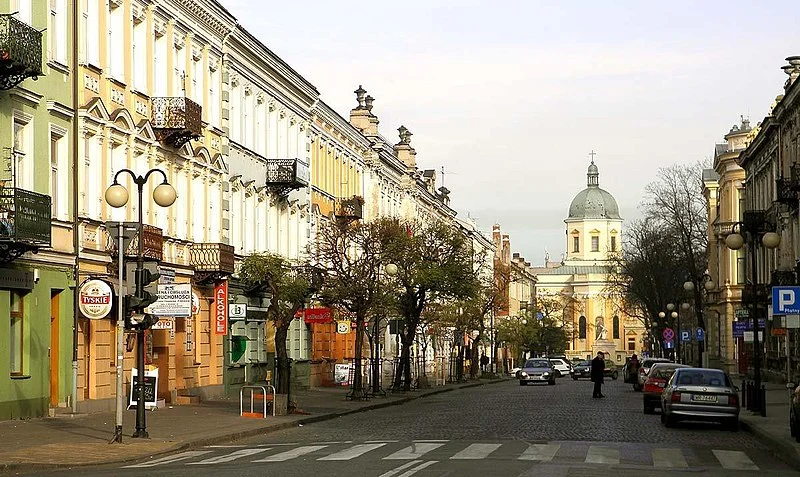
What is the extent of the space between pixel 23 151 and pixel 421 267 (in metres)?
28.3

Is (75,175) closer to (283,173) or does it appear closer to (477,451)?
(477,451)

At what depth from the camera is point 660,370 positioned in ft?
132

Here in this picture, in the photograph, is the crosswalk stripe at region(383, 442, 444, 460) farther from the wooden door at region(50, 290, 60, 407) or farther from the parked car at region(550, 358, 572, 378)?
the parked car at region(550, 358, 572, 378)

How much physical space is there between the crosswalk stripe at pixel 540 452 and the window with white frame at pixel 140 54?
18.9m

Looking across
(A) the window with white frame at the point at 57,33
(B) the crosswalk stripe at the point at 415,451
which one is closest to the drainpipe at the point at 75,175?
(A) the window with white frame at the point at 57,33

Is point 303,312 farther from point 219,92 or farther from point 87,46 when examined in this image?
point 87,46

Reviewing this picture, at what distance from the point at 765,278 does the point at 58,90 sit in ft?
161

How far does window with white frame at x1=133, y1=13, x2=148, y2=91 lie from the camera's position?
39.8 metres

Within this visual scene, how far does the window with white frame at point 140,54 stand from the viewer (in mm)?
39844

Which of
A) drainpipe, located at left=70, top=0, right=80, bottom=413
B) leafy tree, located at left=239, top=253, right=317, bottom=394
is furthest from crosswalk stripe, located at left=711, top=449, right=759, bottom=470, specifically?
leafy tree, located at left=239, top=253, right=317, bottom=394

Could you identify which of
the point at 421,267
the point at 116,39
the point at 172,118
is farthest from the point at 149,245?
the point at 421,267

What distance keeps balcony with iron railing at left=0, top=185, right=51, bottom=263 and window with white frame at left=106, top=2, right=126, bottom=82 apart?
782 cm

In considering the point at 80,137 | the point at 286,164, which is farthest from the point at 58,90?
the point at 286,164

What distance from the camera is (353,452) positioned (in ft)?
79.0
